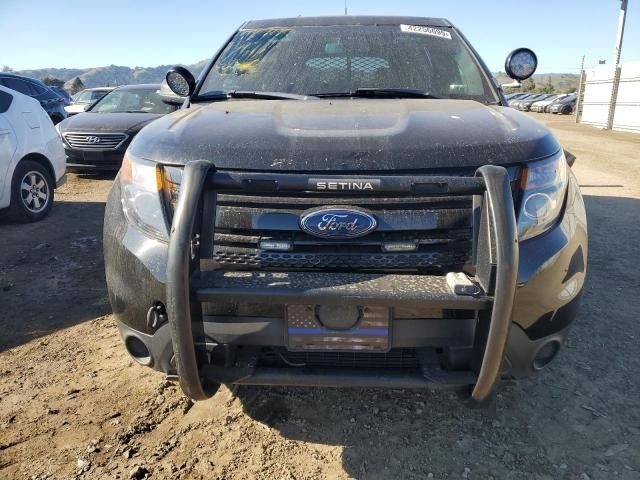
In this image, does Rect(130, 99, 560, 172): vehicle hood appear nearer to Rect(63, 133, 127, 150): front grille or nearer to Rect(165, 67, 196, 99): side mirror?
Rect(165, 67, 196, 99): side mirror

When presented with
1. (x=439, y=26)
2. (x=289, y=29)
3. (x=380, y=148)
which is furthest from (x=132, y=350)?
(x=439, y=26)

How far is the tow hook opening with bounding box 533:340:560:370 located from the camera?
200cm

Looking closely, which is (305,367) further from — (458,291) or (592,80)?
(592,80)

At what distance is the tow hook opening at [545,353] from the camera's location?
6.55 ft

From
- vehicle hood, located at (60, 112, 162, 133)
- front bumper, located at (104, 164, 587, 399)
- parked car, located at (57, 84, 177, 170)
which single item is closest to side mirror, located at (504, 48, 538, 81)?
front bumper, located at (104, 164, 587, 399)

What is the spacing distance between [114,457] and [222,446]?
0.46 meters

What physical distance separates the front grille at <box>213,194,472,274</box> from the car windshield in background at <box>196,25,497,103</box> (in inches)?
49.1

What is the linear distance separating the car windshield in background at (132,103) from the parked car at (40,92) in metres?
2.87

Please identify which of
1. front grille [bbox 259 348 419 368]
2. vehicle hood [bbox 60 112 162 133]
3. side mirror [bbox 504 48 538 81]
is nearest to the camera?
front grille [bbox 259 348 419 368]

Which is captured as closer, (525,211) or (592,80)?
(525,211)

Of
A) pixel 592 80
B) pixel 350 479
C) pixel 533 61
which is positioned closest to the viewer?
pixel 350 479

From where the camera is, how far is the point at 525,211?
191 centimetres

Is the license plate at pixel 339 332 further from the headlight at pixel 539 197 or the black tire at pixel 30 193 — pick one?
the black tire at pixel 30 193

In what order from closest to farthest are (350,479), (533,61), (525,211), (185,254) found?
1. (185,254)
2. (525,211)
3. (350,479)
4. (533,61)
